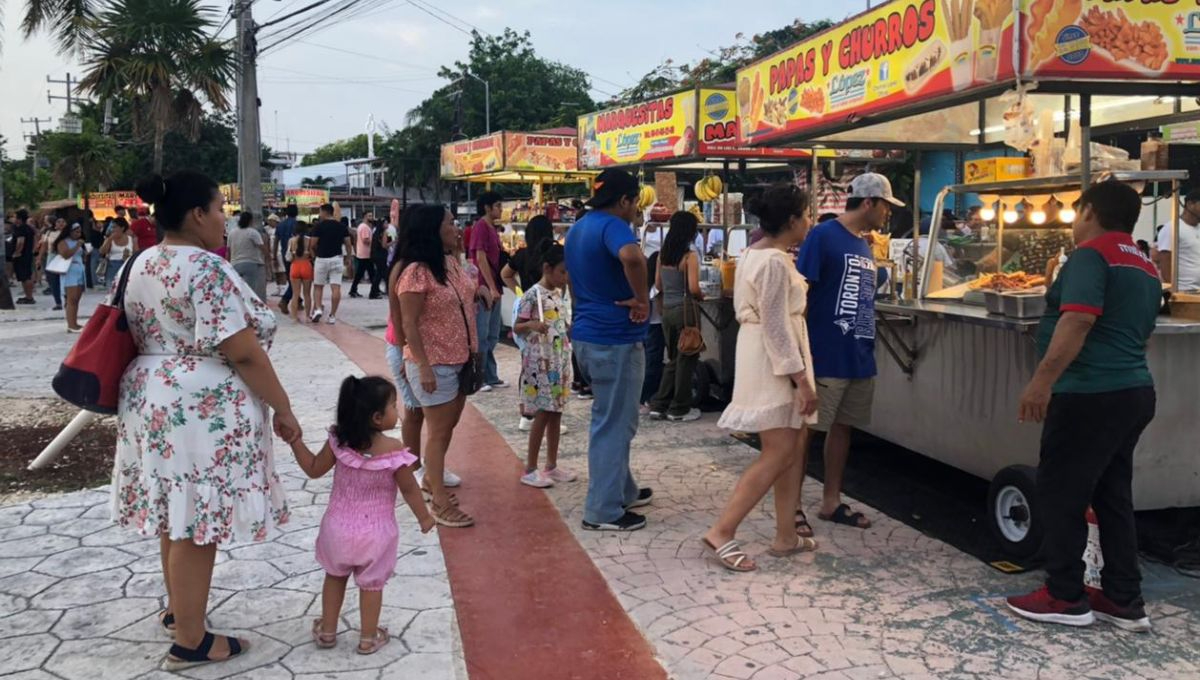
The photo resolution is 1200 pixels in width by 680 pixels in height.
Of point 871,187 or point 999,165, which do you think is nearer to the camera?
point 871,187

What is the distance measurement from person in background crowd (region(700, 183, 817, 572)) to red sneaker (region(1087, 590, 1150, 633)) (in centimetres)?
135

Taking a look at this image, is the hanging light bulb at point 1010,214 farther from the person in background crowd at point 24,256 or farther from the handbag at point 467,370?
the person in background crowd at point 24,256

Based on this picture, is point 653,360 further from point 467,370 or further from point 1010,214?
point 467,370

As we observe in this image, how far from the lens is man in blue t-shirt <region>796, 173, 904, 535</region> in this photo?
4.65 metres

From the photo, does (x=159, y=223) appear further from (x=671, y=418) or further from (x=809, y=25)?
(x=809, y=25)

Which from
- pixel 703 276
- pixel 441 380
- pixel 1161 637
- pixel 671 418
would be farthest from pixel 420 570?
pixel 703 276

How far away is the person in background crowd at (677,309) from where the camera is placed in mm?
7273

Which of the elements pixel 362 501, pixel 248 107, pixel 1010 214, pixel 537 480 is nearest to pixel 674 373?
pixel 537 480

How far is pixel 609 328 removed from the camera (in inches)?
186

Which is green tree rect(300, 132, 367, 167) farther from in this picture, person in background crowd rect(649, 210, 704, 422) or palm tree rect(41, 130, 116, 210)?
person in background crowd rect(649, 210, 704, 422)

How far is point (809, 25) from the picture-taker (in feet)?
112

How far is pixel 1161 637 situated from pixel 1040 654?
557mm

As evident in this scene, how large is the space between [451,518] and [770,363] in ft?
6.23

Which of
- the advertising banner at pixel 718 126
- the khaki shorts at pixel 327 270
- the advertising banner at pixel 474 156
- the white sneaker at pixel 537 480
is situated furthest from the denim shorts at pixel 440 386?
the advertising banner at pixel 474 156
